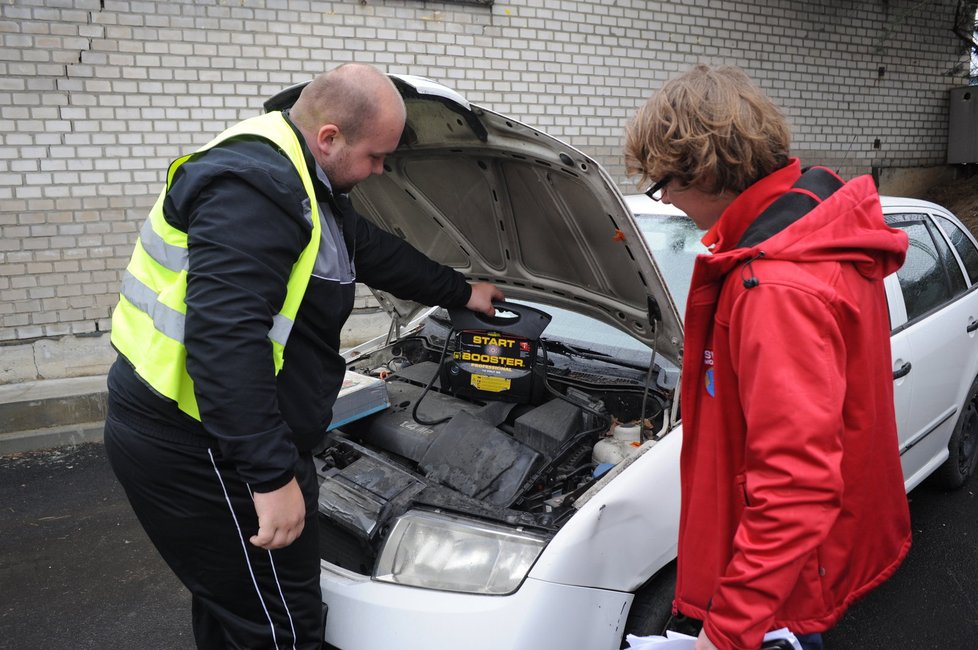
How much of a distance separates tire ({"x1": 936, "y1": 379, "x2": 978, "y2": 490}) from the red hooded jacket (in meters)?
2.60

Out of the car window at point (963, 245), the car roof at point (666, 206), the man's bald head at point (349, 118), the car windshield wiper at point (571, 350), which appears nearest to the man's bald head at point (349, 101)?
the man's bald head at point (349, 118)

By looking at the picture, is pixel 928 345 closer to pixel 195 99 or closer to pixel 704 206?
pixel 704 206

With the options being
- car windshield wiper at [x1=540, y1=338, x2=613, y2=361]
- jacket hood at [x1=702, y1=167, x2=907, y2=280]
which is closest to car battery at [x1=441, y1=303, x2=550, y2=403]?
car windshield wiper at [x1=540, y1=338, x2=613, y2=361]

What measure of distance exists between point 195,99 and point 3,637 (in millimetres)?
4547

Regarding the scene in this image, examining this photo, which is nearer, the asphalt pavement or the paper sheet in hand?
the paper sheet in hand

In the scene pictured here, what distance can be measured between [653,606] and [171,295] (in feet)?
5.04

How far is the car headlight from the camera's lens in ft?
6.25

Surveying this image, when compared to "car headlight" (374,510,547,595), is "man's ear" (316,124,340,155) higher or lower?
higher

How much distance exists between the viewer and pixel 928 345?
3.11 metres

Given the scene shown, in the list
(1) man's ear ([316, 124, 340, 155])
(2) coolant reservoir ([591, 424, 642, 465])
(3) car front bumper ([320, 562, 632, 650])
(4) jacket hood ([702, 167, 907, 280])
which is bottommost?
(3) car front bumper ([320, 562, 632, 650])

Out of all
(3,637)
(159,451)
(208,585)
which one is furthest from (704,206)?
(3,637)

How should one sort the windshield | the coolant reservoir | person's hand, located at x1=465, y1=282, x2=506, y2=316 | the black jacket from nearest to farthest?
the black jacket
the coolant reservoir
person's hand, located at x1=465, y1=282, x2=506, y2=316
the windshield

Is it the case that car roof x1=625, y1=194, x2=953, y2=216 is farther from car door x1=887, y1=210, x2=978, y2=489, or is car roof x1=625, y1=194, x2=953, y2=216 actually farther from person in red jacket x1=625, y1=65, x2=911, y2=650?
person in red jacket x1=625, y1=65, x2=911, y2=650

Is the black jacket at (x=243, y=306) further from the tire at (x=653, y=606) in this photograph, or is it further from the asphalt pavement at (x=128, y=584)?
the asphalt pavement at (x=128, y=584)
